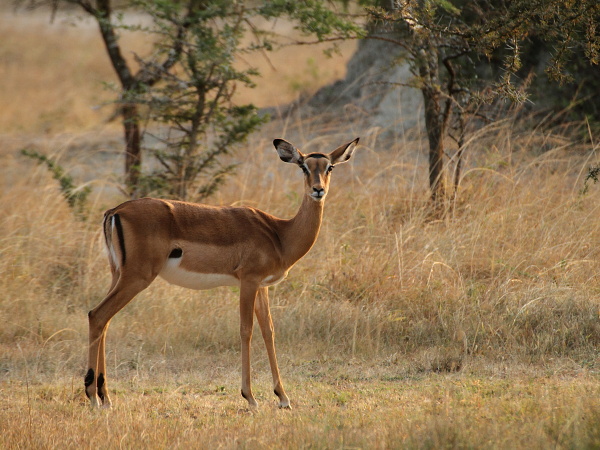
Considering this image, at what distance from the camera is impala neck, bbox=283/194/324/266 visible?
232 inches

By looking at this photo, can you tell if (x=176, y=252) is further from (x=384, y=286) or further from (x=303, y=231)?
(x=384, y=286)

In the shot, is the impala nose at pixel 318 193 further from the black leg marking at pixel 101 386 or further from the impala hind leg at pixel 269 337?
the black leg marking at pixel 101 386

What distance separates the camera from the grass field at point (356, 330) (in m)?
4.96

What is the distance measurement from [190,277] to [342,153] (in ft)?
4.81

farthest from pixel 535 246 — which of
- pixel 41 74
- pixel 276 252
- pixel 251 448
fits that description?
pixel 41 74

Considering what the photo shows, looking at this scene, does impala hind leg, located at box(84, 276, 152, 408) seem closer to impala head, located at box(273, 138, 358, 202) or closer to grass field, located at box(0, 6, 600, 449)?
grass field, located at box(0, 6, 600, 449)

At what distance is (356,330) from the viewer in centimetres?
731

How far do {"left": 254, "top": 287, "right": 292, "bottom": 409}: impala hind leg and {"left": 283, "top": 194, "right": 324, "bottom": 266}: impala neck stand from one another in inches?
14.9

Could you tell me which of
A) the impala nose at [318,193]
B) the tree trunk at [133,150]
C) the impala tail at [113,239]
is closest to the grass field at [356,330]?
the tree trunk at [133,150]

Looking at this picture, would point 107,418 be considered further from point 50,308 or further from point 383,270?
point 383,270

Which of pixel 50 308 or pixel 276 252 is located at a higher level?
pixel 276 252

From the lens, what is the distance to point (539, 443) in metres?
4.28

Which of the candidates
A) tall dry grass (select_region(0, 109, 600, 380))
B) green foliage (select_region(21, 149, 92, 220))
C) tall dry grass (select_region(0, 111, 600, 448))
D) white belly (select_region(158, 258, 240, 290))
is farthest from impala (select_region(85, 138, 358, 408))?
green foliage (select_region(21, 149, 92, 220))

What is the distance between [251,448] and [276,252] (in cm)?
165
